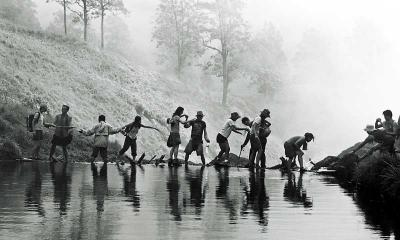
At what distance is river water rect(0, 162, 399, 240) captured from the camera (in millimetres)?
8398

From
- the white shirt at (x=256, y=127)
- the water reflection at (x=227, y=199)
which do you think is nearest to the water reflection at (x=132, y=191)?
the water reflection at (x=227, y=199)

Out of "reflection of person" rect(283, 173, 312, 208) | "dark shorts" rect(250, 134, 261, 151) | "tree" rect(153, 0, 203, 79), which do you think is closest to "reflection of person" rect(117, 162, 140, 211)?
"reflection of person" rect(283, 173, 312, 208)

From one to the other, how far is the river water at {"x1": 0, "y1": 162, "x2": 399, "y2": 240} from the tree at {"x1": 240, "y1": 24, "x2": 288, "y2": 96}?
59828mm

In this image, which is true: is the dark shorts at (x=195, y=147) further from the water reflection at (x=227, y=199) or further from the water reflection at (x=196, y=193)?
the water reflection at (x=227, y=199)

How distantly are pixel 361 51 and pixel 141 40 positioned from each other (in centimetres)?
8493

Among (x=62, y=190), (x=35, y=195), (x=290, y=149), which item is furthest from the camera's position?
(x=290, y=149)

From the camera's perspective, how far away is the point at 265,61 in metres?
97.3

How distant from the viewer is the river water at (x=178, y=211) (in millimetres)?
8398

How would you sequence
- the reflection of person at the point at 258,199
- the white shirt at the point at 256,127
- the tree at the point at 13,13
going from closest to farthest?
1. the reflection of person at the point at 258,199
2. the white shirt at the point at 256,127
3. the tree at the point at 13,13

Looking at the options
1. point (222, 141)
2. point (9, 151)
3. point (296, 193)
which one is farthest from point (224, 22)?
point (296, 193)

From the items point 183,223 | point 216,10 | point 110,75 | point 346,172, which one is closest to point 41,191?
point 183,223

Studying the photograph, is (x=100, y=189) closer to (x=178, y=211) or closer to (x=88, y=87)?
(x=178, y=211)

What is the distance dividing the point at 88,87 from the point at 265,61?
44.5 m

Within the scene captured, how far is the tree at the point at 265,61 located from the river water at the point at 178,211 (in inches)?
2355
